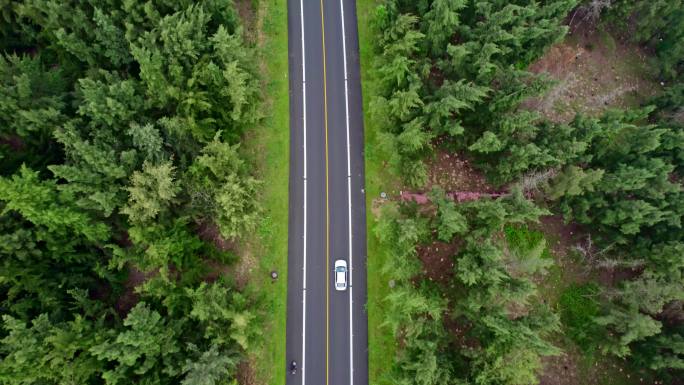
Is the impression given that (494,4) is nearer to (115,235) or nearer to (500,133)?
(500,133)

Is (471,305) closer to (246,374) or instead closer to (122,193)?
(246,374)

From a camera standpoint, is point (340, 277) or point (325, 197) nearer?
point (340, 277)

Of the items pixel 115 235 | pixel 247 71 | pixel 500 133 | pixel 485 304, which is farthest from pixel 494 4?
pixel 115 235

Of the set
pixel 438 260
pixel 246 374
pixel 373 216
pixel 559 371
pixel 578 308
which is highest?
pixel 373 216

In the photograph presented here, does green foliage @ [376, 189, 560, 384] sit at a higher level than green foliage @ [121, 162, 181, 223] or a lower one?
lower

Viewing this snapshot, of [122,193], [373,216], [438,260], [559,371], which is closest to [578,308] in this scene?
[559,371]

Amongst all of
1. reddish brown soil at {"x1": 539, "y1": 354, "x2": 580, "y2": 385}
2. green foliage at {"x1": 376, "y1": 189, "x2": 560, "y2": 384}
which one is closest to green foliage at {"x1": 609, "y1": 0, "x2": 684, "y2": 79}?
green foliage at {"x1": 376, "y1": 189, "x2": 560, "y2": 384}

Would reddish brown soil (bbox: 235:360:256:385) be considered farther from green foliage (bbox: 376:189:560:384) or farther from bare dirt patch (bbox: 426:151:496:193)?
bare dirt patch (bbox: 426:151:496:193)
